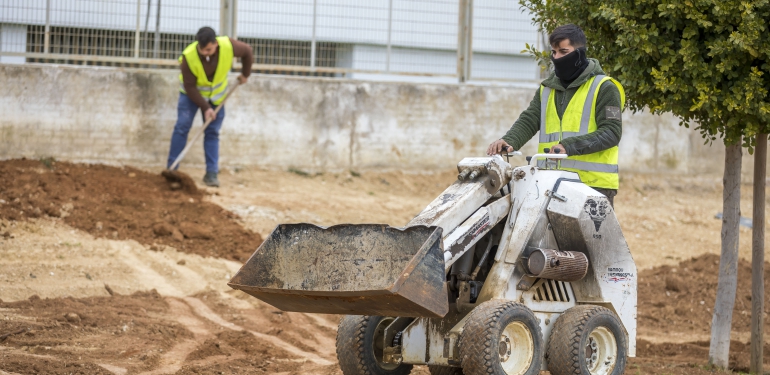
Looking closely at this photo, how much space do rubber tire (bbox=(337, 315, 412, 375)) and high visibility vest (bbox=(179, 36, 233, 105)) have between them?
746 cm

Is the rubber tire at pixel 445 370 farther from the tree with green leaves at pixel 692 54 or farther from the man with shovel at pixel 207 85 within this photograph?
the man with shovel at pixel 207 85

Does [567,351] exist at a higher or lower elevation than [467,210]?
lower

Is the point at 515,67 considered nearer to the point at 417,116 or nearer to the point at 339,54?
the point at 417,116

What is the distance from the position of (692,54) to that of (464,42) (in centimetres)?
896

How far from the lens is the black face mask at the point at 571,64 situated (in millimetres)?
6246

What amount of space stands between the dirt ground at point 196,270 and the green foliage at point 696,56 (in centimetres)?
201

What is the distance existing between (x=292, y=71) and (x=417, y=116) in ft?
6.74

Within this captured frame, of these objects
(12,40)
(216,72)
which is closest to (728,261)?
(216,72)

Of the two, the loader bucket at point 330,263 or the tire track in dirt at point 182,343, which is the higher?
the loader bucket at point 330,263

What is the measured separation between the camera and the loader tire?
521cm

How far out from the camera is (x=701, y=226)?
47.3 feet

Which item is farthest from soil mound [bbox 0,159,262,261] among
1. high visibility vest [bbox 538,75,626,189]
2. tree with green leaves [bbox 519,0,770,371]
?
high visibility vest [bbox 538,75,626,189]

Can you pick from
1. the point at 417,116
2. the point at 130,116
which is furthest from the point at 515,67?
the point at 130,116

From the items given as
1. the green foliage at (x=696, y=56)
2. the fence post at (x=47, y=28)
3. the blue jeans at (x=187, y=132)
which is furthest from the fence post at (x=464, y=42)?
the green foliage at (x=696, y=56)
